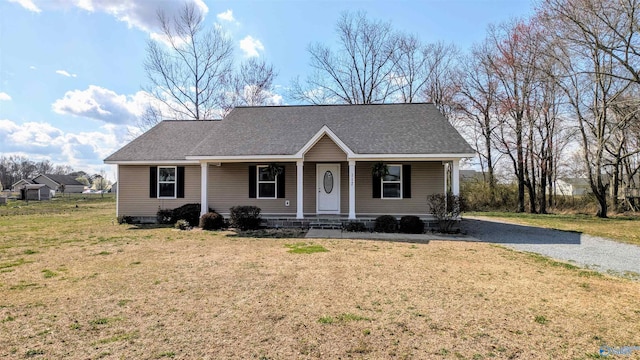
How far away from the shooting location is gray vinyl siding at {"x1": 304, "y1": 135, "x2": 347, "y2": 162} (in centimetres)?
1246

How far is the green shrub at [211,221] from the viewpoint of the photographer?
12.6 m

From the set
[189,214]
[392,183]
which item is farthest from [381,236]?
[189,214]

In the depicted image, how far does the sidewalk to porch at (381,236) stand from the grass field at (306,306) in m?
2.28

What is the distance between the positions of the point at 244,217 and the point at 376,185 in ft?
17.7

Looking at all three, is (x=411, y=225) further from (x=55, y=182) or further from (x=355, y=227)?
(x=55, y=182)

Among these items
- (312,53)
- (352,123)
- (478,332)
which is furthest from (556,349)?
(312,53)

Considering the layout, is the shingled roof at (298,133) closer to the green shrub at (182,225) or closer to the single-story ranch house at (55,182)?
the green shrub at (182,225)

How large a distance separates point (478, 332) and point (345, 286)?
7.30ft

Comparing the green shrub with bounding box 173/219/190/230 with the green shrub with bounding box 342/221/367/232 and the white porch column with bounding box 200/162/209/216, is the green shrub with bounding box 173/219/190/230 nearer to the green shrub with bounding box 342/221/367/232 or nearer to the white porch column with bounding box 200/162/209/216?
the white porch column with bounding box 200/162/209/216

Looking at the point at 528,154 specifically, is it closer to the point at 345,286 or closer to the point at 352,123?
the point at 352,123

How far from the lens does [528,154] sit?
23031mm

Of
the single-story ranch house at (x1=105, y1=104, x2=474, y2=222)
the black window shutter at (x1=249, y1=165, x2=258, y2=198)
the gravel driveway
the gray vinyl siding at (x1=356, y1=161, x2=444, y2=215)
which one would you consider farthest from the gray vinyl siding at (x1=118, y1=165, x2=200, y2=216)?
the gravel driveway

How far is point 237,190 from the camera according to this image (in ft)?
46.2

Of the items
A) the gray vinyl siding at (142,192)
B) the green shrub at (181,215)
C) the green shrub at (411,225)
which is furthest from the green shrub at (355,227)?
the gray vinyl siding at (142,192)
